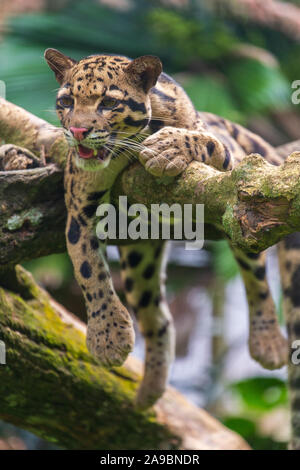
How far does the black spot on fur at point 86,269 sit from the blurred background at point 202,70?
5.00m

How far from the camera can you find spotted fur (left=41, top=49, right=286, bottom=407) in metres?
3.80

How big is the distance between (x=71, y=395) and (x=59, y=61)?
271cm

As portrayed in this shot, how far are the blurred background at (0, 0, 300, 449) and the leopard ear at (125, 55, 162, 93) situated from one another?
197 inches

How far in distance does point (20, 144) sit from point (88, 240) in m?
1.28

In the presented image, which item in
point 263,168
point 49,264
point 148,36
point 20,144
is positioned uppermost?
point 263,168

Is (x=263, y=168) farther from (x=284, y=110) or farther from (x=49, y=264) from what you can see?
(x=284, y=110)

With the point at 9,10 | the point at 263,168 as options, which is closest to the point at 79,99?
the point at 263,168

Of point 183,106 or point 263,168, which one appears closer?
point 263,168

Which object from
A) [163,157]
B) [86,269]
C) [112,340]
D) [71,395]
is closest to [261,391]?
[71,395]

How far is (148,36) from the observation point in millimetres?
10797

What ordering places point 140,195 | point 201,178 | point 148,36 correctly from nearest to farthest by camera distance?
point 201,178
point 140,195
point 148,36

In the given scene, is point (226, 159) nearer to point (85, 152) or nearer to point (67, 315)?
point (85, 152)

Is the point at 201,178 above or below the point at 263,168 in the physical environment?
below

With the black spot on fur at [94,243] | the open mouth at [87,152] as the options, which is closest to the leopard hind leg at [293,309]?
the black spot on fur at [94,243]
